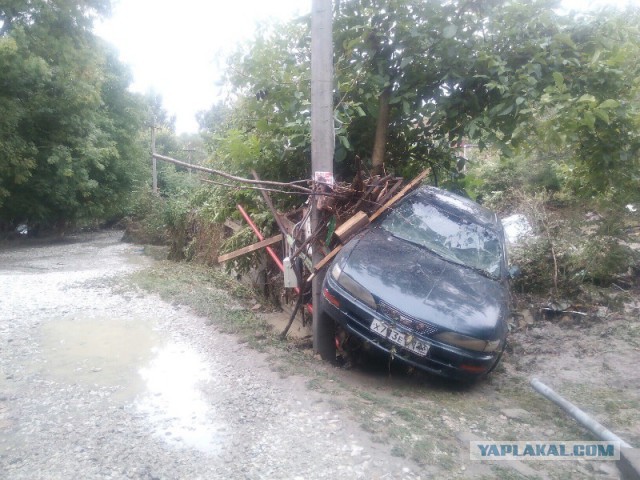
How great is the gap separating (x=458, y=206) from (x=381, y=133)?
1.52m

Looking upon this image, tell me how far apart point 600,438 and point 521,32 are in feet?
16.7

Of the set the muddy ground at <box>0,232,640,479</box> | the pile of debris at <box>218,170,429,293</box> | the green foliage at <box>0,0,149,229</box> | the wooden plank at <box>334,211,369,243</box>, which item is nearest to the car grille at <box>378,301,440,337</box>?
the muddy ground at <box>0,232,640,479</box>

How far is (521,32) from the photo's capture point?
6684mm

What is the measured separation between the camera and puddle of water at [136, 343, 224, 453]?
11.4 ft

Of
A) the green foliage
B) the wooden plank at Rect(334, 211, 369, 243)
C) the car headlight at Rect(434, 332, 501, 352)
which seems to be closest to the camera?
the car headlight at Rect(434, 332, 501, 352)

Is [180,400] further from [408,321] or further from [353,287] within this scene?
[408,321]

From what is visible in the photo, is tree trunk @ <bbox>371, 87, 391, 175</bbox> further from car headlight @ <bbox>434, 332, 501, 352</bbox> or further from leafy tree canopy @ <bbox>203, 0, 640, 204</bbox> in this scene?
car headlight @ <bbox>434, 332, 501, 352</bbox>

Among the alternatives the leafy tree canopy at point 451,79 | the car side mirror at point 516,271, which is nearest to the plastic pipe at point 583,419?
the car side mirror at point 516,271

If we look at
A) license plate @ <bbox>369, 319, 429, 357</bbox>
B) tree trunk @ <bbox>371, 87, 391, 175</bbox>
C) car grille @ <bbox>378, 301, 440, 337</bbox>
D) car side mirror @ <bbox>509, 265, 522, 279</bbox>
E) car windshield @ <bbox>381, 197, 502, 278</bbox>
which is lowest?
car side mirror @ <bbox>509, 265, 522, 279</bbox>

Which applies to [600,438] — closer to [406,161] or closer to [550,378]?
[550,378]

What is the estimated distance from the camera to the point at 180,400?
4.04m

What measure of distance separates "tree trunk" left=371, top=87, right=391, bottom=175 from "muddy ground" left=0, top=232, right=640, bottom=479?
102 inches

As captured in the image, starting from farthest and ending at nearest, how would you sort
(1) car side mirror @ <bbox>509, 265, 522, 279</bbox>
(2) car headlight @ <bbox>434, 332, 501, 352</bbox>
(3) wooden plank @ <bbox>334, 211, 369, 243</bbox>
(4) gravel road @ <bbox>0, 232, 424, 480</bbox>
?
(1) car side mirror @ <bbox>509, 265, 522, 279</bbox>
(3) wooden plank @ <bbox>334, 211, 369, 243</bbox>
(2) car headlight @ <bbox>434, 332, 501, 352</bbox>
(4) gravel road @ <bbox>0, 232, 424, 480</bbox>

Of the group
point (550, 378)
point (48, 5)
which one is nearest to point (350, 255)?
point (550, 378)
